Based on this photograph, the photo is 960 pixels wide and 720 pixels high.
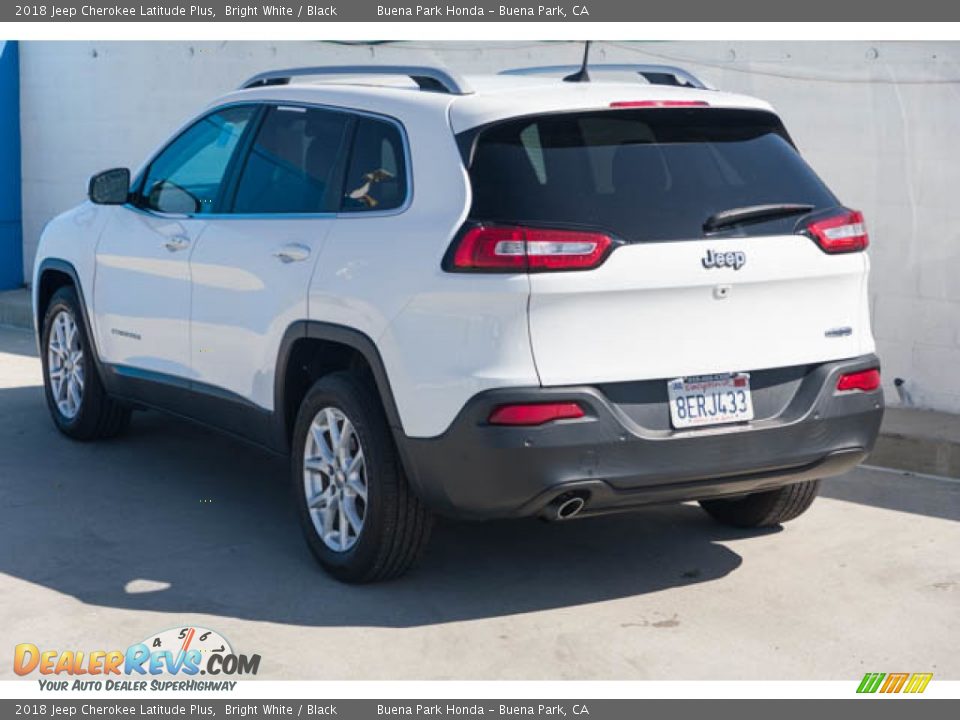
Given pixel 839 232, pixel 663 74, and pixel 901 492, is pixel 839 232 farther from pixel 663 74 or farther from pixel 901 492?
pixel 901 492

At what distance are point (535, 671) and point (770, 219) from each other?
1.78m

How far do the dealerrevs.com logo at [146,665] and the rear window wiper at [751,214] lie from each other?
6.94ft

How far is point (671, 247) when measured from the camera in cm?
528

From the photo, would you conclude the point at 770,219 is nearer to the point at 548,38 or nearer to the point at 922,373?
the point at 922,373

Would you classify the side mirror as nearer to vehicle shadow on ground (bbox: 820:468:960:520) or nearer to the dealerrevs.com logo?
the dealerrevs.com logo

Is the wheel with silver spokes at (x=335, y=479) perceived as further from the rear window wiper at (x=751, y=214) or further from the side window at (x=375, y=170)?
the rear window wiper at (x=751, y=214)

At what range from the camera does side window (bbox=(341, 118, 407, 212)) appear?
5707mm

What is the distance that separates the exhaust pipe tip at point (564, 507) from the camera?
17.3 feet

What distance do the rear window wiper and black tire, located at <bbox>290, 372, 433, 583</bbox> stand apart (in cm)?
135

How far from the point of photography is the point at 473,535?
21.5ft

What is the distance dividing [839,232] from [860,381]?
21.5 inches

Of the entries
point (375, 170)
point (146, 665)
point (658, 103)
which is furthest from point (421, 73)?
point (146, 665)

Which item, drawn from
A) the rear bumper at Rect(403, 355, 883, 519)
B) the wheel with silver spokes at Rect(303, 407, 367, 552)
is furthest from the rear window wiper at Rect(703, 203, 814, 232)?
the wheel with silver spokes at Rect(303, 407, 367, 552)
